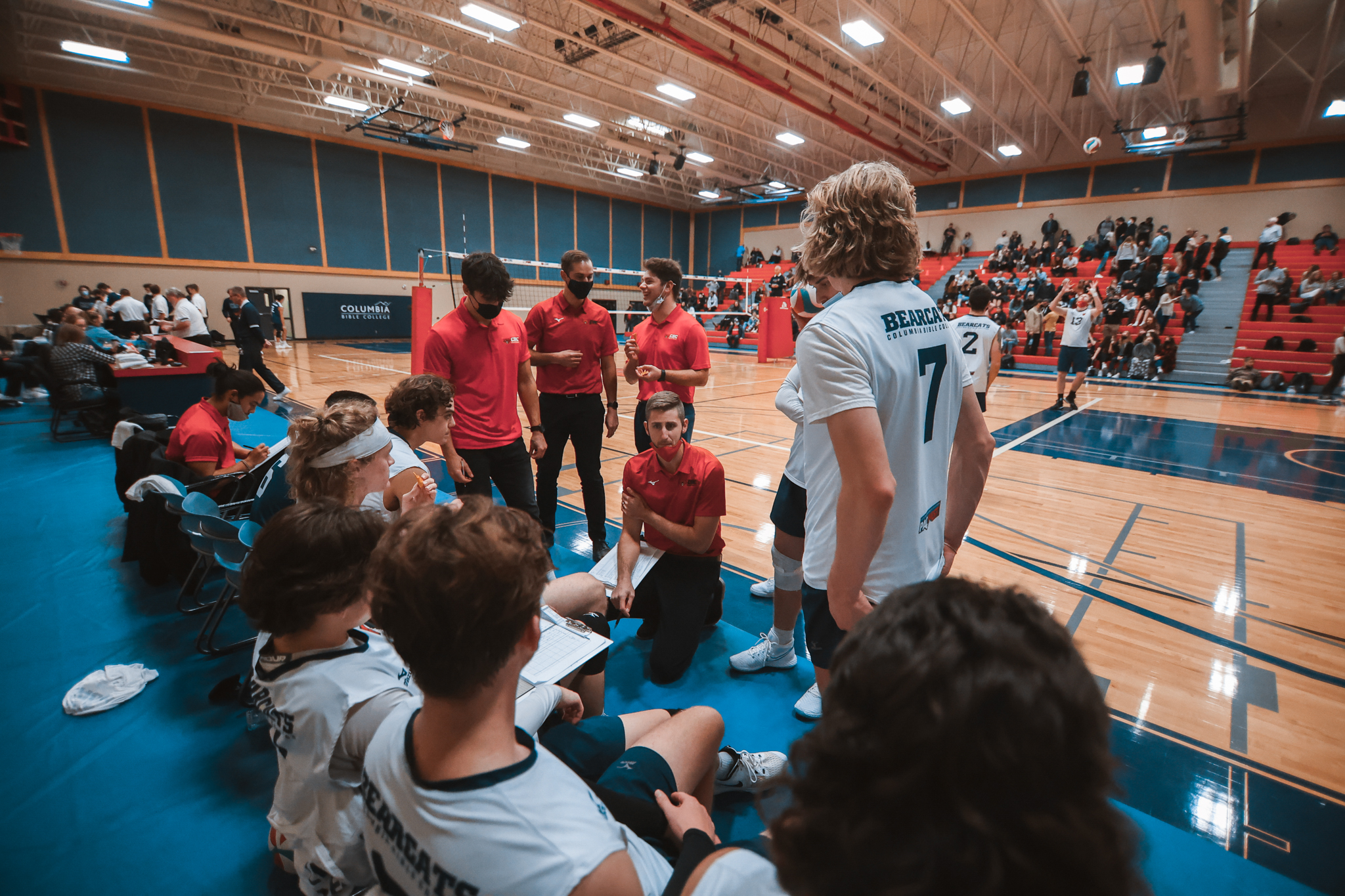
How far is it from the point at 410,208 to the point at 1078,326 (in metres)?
23.4

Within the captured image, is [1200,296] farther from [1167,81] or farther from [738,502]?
[738,502]

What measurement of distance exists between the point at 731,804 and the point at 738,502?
3.37 metres

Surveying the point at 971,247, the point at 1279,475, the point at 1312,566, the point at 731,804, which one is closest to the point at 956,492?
the point at 731,804

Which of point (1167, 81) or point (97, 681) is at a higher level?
point (1167, 81)

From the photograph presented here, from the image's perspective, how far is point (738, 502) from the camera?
542 cm

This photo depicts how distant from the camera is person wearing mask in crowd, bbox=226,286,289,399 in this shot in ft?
30.5

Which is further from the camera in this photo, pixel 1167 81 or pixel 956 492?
pixel 1167 81

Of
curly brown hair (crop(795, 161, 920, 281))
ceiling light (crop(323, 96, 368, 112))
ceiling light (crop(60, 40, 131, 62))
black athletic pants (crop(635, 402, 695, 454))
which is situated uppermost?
ceiling light (crop(323, 96, 368, 112))

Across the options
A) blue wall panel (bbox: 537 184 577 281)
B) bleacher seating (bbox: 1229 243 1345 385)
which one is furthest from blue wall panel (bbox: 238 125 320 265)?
bleacher seating (bbox: 1229 243 1345 385)

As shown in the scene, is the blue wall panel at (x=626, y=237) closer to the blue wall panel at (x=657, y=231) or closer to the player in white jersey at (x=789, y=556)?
the blue wall panel at (x=657, y=231)

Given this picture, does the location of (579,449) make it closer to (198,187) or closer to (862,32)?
(862,32)

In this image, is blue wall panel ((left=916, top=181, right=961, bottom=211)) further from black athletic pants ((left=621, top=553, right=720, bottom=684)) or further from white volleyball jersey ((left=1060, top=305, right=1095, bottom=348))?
black athletic pants ((left=621, top=553, right=720, bottom=684))

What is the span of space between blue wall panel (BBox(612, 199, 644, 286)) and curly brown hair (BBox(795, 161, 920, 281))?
29694mm

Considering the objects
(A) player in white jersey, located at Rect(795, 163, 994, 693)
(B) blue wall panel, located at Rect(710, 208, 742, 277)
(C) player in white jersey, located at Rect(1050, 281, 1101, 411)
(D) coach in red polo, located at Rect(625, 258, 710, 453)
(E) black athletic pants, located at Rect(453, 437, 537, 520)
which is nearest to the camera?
(A) player in white jersey, located at Rect(795, 163, 994, 693)
